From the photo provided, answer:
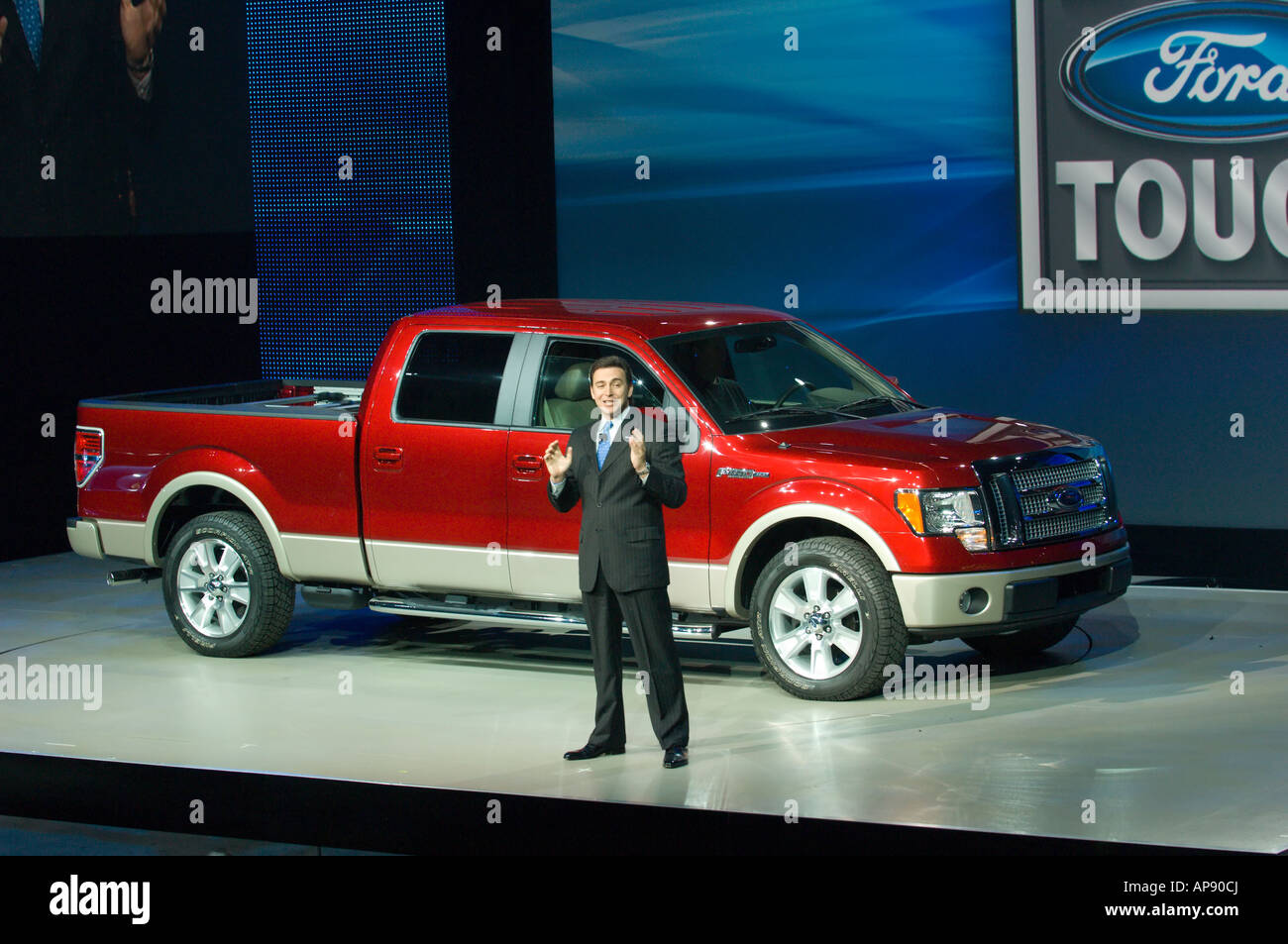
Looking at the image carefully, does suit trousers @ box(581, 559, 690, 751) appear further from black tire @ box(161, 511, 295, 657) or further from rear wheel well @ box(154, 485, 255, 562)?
rear wheel well @ box(154, 485, 255, 562)

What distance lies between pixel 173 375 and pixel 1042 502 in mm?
8273

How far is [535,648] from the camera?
9.83 meters

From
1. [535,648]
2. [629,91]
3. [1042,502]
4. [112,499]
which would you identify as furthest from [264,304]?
[1042,502]

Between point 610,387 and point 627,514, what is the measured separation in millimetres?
492

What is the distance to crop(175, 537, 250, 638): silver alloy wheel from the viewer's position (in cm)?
958

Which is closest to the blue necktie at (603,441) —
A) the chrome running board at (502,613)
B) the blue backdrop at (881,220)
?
the chrome running board at (502,613)

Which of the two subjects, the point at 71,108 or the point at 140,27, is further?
the point at 140,27

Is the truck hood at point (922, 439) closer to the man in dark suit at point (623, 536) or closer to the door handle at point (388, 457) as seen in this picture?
the man in dark suit at point (623, 536)

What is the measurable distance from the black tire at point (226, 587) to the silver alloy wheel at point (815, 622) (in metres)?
2.82

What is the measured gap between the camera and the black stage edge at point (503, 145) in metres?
13.4

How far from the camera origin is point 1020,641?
9.09 m

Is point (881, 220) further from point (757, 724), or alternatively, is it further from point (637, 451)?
point (637, 451)

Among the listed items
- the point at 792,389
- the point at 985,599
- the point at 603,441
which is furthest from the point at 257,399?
the point at 985,599
